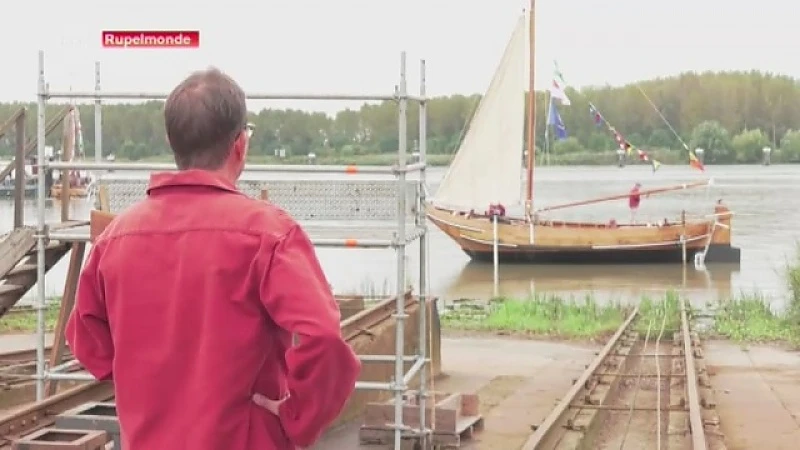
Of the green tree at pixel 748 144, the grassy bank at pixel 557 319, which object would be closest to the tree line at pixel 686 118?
the green tree at pixel 748 144

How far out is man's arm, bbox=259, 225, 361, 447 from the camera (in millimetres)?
2775

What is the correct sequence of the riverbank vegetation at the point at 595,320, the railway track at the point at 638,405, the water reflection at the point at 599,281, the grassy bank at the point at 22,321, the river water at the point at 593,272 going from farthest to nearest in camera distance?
1. the water reflection at the point at 599,281
2. the river water at the point at 593,272
3. the riverbank vegetation at the point at 595,320
4. the grassy bank at the point at 22,321
5. the railway track at the point at 638,405

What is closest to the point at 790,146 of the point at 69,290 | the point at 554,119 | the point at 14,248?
the point at 554,119

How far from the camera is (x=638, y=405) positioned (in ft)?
39.7

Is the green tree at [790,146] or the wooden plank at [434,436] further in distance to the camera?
the green tree at [790,146]

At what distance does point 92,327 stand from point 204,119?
1.93ft

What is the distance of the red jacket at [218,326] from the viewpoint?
2.81 meters

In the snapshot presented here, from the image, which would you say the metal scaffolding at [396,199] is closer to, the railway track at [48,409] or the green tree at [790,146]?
Answer: the railway track at [48,409]

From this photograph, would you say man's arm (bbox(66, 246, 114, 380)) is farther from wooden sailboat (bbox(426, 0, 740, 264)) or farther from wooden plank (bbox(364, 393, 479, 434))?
wooden sailboat (bbox(426, 0, 740, 264))

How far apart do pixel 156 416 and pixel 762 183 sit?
3813 inches

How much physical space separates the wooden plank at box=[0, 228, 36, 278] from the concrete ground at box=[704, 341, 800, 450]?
5572mm

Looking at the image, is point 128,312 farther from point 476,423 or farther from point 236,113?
point 476,423

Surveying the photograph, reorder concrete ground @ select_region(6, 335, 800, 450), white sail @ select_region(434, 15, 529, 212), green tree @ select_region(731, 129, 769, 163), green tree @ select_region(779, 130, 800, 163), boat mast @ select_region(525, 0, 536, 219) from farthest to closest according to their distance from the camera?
1. green tree @ select_region(779, 130, 800, 163)
2. green tree @ select_region(731, 129, 769, 163)
3. boat mast @ select_region(525, 0, 536, 219)
4. white sail @ select_region(434, 15, 529, 212)
5. concrete ground @ select_region(6, 335, 800, 450)

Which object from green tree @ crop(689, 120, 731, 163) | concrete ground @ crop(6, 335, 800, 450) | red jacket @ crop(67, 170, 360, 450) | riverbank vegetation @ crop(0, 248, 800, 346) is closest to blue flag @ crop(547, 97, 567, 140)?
riverbank vegetation @ crop(0, 248, 800, 346)
